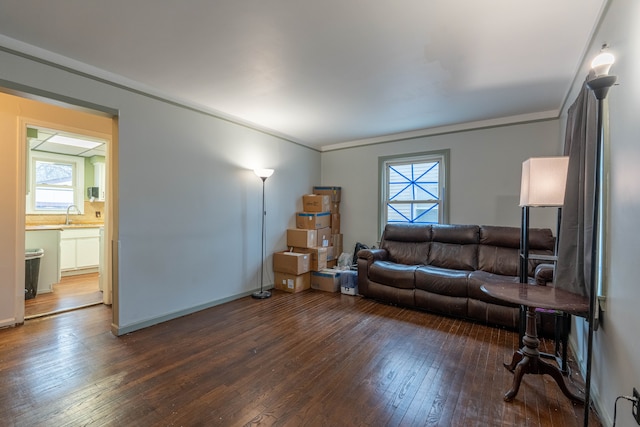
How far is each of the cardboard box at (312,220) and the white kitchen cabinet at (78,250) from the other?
389 centimetres

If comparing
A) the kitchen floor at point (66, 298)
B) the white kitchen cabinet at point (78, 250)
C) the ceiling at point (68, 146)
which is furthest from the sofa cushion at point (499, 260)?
the white kitchen cabinet at point (78, 250)

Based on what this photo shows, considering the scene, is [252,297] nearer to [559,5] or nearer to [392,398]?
[392,398]

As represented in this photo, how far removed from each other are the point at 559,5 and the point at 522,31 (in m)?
0.26

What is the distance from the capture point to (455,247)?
12.9 ft

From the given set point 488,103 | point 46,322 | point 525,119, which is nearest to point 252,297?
point 46,322

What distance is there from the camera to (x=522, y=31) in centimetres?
202

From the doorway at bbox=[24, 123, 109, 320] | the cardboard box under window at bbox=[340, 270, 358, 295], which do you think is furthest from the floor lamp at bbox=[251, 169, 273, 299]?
the doorway at bbox=[24, 123, 109, 320]

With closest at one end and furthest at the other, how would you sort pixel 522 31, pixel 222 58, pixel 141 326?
pixel 522 31, pixel 222 58, pixel 141 326

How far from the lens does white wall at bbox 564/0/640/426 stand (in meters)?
1.31

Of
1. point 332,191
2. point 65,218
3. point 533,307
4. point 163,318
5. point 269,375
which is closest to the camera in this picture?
point 533,307

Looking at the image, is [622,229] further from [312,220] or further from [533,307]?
[312,220]

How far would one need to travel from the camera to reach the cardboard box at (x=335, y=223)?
5.20m

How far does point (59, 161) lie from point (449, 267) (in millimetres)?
6997

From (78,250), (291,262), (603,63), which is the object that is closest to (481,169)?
(603,63)
